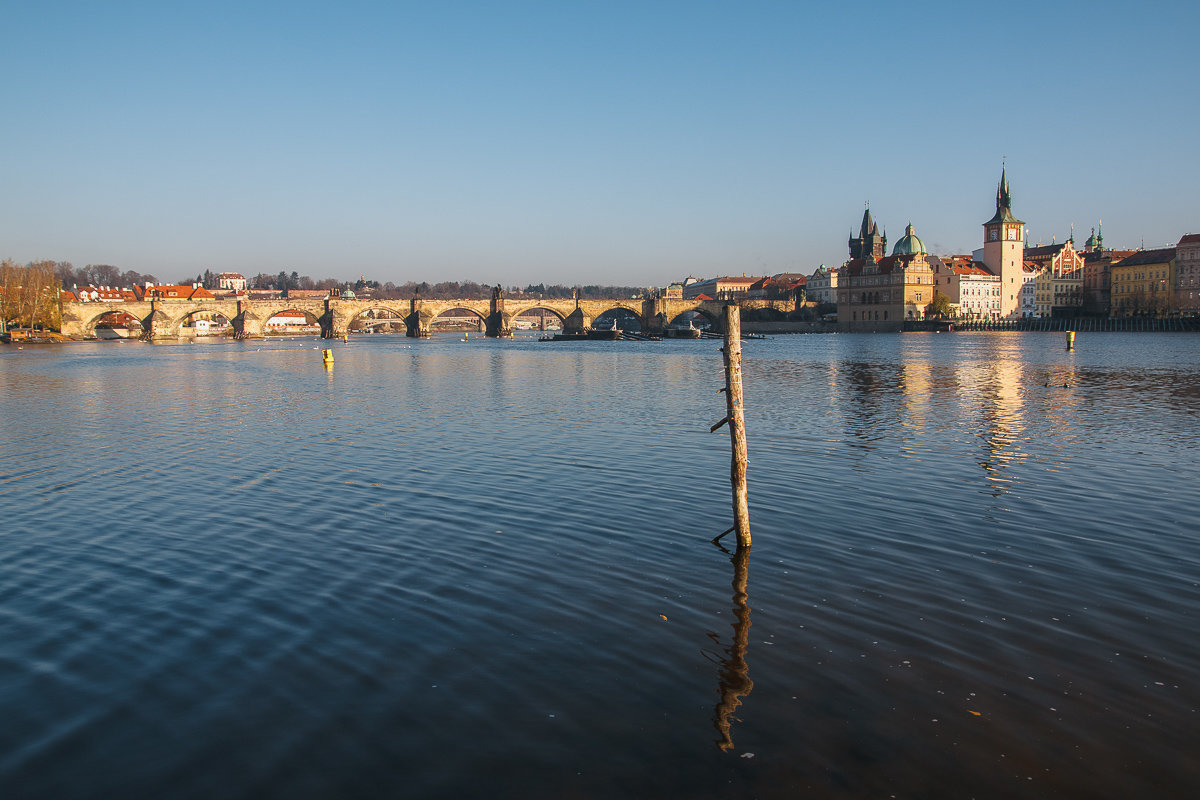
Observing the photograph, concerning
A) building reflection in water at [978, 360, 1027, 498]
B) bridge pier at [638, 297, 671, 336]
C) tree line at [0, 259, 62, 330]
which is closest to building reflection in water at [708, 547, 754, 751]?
building reflection in water at [978, 360, 1027, 498]

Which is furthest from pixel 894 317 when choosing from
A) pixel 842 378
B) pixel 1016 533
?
pixel 1016 533

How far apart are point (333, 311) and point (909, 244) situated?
350 ft

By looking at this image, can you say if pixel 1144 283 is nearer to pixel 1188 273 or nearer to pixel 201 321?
pixel 1188 273

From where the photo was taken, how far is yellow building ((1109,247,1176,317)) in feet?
438

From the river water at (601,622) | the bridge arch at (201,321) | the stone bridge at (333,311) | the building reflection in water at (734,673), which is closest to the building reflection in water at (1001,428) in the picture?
the river water at (601,622)

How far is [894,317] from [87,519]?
151 m

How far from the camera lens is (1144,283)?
469ft

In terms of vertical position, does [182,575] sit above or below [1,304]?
below

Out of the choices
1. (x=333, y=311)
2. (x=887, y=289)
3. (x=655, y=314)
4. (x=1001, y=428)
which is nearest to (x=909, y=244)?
(x=887, y=289)

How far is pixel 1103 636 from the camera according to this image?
786 centimetres

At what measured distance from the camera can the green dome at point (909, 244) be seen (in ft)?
515

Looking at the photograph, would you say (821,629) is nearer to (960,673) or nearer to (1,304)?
(960,673)

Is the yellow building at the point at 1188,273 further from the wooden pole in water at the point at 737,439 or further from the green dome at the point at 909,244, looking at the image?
the wooden pole in water at the point at 737,439

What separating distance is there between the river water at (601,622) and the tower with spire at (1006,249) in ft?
501
